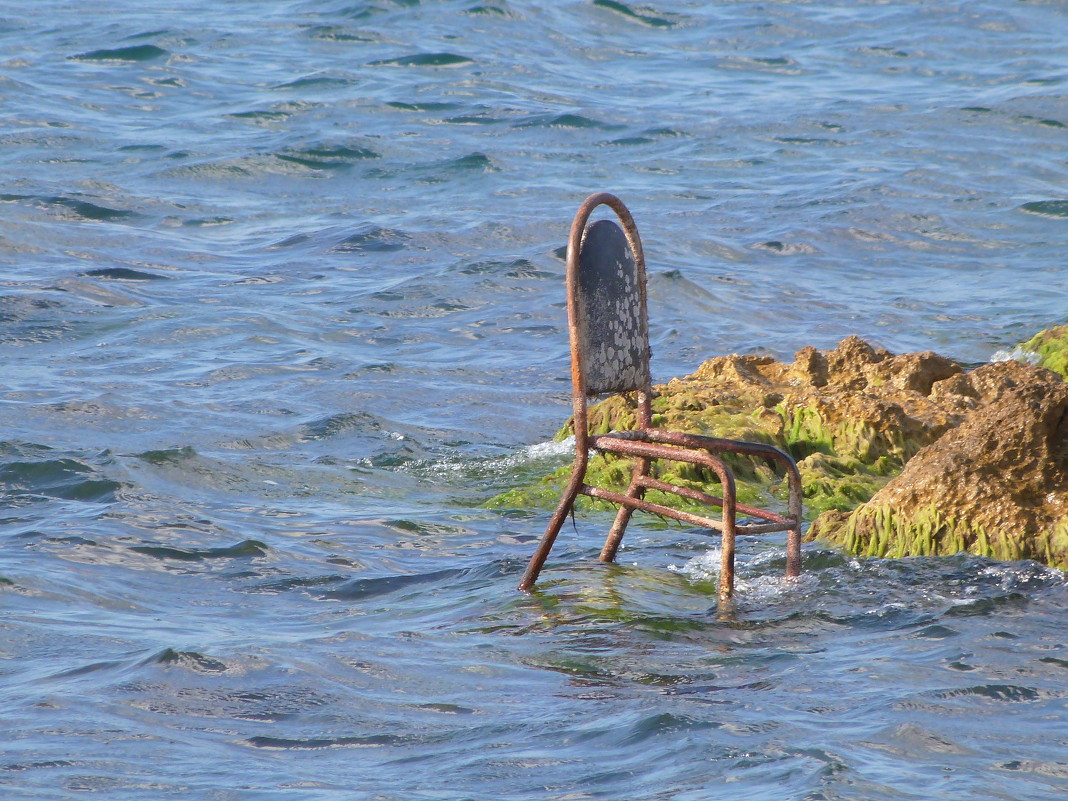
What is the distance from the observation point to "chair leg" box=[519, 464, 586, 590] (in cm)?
526

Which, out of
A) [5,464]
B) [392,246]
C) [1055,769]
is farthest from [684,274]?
[1055,769]

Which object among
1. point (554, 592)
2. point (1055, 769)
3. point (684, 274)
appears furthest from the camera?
point (684, 274)

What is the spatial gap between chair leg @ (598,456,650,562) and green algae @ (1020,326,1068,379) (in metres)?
3.52

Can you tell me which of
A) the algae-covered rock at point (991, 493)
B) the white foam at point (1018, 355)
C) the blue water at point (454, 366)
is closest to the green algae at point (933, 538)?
the algae-covered rock at point (991, 493)

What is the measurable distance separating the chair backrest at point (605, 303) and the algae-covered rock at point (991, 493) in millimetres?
1405

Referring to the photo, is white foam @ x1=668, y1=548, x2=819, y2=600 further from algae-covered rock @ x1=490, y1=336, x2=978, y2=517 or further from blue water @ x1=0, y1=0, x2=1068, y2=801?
algae-covered rock @ x1=490, y1=336, x2=978, y2=517

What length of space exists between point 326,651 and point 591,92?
1584cm

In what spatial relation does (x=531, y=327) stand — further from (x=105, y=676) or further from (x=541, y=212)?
(x=105, y=676)

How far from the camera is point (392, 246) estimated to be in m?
13.3

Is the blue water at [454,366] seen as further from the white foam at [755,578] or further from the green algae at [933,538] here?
the green algae at [933,538]

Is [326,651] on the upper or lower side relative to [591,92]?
lower

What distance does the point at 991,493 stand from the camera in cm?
585

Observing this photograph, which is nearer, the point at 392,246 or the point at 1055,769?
the point at 1055,769

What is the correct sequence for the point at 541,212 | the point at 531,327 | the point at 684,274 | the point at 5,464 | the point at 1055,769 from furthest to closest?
the point at 541,212 < the point at 684,274 < the point at 531,327 < the point at 5,464 < the point at 1055,769
